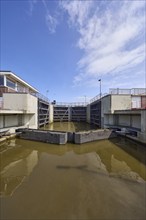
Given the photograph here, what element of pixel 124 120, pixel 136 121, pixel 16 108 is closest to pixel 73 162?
pixel 136 121

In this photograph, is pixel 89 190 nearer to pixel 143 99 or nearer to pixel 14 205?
pixel 14 205

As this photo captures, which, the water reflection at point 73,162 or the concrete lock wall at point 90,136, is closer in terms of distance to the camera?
the water reflection at point 73,162

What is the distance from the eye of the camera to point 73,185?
5.06m

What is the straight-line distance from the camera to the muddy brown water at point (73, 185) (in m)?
3.70

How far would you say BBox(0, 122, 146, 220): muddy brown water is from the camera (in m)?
3.70

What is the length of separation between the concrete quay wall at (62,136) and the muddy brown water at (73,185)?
1995mm

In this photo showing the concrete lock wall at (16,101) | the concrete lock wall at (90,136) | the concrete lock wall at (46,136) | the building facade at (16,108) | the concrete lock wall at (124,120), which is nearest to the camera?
the concrete lock wall at (46,136)

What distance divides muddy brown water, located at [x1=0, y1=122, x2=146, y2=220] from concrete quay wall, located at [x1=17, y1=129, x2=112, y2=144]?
200 centimetres

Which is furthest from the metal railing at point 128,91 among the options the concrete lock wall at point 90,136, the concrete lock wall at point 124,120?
the concrete lock wall at point 90,136

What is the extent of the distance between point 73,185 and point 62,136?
567cm

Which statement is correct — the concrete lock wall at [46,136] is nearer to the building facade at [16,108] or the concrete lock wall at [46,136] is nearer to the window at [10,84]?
the building facade at [16,108]

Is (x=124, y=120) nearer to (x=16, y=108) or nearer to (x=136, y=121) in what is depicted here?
(x=136, y=121)

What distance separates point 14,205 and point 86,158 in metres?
4.59

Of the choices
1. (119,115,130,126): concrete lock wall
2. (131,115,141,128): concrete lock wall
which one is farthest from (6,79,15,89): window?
(131,115,141,128): concrete lock wall
